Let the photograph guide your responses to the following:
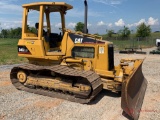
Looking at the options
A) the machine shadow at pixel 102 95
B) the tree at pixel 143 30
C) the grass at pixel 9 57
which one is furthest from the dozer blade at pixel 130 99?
the tree at pixel 143 30

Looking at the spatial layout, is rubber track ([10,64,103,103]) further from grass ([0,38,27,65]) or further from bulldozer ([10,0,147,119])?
grass ([0,38,27,65])

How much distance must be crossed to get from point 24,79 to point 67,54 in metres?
1.81

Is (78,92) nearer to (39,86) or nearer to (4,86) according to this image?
(39,86)

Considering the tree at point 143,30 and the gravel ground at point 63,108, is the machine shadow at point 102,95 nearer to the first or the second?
the gravel ground at point 63,108

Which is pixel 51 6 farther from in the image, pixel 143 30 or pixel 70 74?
pixel 143 30

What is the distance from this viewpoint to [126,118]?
5613 millimetres

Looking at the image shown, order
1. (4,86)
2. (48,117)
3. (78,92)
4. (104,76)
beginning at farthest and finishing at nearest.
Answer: (4,86) → (104,76) → (78,92) → (48,117)

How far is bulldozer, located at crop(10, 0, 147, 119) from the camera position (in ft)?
22.5

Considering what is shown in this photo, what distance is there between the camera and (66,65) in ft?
24.8

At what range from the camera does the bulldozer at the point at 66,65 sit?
6859 mm

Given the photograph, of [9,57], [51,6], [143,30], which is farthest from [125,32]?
[51,6]

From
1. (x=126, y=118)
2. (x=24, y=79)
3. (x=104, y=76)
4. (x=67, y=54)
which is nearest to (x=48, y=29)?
(x=67, y=54)

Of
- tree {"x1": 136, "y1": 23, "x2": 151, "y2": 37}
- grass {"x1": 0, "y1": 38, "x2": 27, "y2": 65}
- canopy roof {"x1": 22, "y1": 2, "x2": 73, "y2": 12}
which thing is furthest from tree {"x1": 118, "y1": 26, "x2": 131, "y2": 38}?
canopy roof {"x1": 22, "y1": 2, "x2": 73, "y2": 12}

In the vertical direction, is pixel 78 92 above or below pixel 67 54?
below
